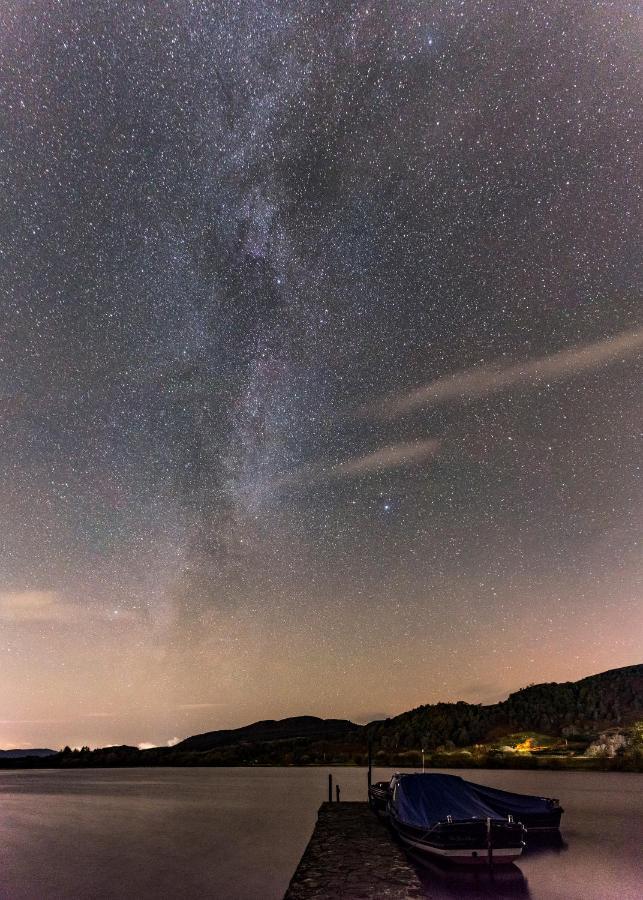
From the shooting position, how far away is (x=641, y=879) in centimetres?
3019

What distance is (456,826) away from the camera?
93.7ft

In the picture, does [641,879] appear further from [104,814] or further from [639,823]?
[104,814]

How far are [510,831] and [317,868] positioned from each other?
27.2 feet

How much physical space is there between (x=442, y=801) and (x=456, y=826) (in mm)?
2151

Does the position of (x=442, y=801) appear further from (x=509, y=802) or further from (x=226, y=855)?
(x=226, y=855)

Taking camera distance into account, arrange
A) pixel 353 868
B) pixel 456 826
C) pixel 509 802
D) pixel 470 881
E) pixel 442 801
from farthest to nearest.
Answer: pixel 509 802, pixel 442 801, pixel 456 826, pixel 470 881, pixel 353 868

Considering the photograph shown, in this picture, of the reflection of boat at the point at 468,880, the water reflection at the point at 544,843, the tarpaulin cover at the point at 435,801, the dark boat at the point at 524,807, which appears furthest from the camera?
the water reflection at the point at 544,843

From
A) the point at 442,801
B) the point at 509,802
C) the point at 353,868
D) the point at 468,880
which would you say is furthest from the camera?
the point at 509,802

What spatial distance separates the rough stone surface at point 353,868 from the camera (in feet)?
70.6

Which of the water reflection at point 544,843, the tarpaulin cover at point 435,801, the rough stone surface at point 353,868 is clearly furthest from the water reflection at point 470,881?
the water reflection at point 544,843

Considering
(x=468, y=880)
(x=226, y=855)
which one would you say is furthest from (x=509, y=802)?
(x=226, y=855)

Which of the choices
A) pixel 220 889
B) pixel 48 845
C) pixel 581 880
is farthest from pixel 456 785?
pixel 48 845

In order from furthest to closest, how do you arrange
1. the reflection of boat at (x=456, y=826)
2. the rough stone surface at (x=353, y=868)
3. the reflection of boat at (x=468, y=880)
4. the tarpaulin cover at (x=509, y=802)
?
the tarpaulin cover at (x=509, y=802) < the reflection of boat at (x=456, y=826) < the reflection of boat at (x=468, y=880) < the rough stone surface at (x=353, y=868)

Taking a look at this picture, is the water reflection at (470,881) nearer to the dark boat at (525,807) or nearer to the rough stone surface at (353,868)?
the rough stone surface at (353,868)
